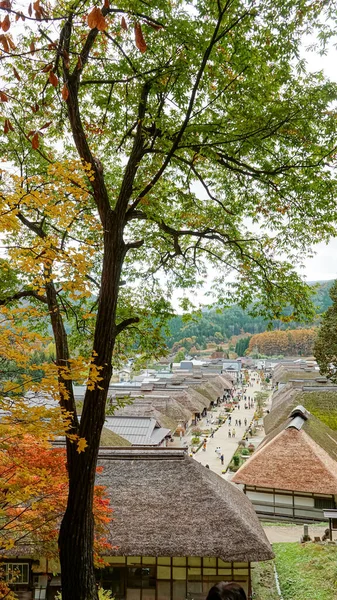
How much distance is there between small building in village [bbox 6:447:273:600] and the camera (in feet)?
37.0

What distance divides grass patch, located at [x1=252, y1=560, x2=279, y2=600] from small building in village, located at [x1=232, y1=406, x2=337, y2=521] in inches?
198

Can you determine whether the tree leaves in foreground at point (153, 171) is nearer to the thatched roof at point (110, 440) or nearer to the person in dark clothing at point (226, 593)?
the person in dark clothing at point (226, 593)

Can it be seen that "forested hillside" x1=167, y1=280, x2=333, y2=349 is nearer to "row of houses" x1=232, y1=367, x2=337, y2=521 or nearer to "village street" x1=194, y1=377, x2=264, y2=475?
"village street" x1=194, y1=377, x2=264, y2=475

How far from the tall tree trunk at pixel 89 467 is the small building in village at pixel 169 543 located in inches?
255

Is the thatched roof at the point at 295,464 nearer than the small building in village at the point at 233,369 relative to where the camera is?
Yes

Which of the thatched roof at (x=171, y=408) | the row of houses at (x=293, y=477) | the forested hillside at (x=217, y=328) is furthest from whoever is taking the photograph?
the forested hillside at (x=217, y=328)

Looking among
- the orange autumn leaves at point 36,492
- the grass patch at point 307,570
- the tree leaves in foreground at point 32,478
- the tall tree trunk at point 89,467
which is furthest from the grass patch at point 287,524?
the tall tree trunk at point 89,467

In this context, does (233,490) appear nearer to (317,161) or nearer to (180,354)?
(317,161)

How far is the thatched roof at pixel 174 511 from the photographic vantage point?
1126 centimetres

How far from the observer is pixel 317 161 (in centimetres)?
568

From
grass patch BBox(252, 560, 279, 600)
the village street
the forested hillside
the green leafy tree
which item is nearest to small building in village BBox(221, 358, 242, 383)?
the village street

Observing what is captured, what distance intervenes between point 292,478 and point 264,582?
6.49 m

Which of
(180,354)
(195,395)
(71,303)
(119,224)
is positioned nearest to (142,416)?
(195,395)

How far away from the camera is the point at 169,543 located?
11320 mm
